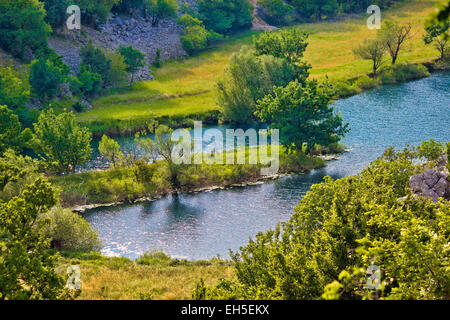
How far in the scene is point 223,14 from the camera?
145 metres

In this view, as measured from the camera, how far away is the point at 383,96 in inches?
3866

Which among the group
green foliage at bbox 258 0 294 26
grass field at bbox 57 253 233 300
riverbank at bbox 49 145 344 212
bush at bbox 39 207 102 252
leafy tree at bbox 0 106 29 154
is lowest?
grass field at bbox 57 253 233 300

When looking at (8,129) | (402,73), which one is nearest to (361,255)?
(8,129)

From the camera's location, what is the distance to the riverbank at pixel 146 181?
65312 mm

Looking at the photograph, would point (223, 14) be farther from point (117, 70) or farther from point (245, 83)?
point (245, 83)

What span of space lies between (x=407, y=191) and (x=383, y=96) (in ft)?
190

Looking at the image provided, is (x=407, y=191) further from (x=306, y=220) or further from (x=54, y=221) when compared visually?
(x=54, y=221)

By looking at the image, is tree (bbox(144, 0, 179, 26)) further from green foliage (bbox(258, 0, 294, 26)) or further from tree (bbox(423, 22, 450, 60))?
tree (bbox(423, 22, 450, 60))

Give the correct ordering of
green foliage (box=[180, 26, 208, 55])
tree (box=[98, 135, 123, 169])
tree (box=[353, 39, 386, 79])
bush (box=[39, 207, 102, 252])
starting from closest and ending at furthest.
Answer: bush (box=[39, 207, 102, 252]) < tree (box=[98, 135, 123, 169]) < tree (box=[353, 39, 386, 79]) < green foliage (box=[180, 26, 208, 55])

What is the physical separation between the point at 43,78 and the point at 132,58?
79.2ft

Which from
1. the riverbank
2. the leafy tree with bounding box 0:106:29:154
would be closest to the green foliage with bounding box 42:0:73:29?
the leafy tree with bounding box 0:106:29:154

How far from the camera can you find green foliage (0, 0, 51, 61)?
9694cm

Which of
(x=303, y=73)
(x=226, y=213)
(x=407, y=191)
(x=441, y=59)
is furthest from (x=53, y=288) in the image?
(x=441, y=59)

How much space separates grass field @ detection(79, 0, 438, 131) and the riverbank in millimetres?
21875
